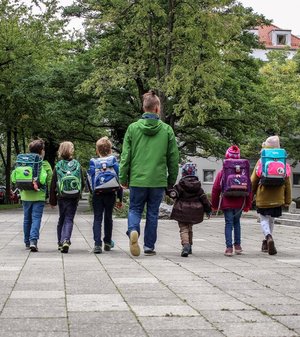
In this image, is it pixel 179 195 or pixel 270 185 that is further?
pixel 270 185

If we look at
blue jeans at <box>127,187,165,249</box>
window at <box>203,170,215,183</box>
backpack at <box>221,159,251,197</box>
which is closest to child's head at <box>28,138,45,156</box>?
blue jeans at <box>127,187,165,249</box>

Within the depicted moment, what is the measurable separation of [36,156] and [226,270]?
3982mm

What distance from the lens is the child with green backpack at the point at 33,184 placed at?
9492mm

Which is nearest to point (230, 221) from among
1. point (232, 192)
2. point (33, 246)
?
point (232, 192)

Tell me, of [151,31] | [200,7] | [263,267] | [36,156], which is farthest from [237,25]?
[263,267]

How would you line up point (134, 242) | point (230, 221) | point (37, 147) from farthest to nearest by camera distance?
point (37, 147)
point (230, 221)
point (134, 242)

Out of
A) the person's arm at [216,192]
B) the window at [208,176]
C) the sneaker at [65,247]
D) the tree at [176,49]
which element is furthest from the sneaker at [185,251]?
the window at [208,176]

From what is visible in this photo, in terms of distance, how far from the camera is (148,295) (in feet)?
17.6

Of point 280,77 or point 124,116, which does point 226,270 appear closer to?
point 124,116

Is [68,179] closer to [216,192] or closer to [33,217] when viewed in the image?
[33,217]

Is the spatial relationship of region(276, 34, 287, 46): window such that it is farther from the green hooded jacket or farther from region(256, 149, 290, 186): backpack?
the green hooded jacket

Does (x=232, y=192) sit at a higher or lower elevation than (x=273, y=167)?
lower

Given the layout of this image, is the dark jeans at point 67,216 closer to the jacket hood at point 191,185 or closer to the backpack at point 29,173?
the backpack at point 29,173

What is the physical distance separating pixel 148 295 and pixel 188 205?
3.73 m
